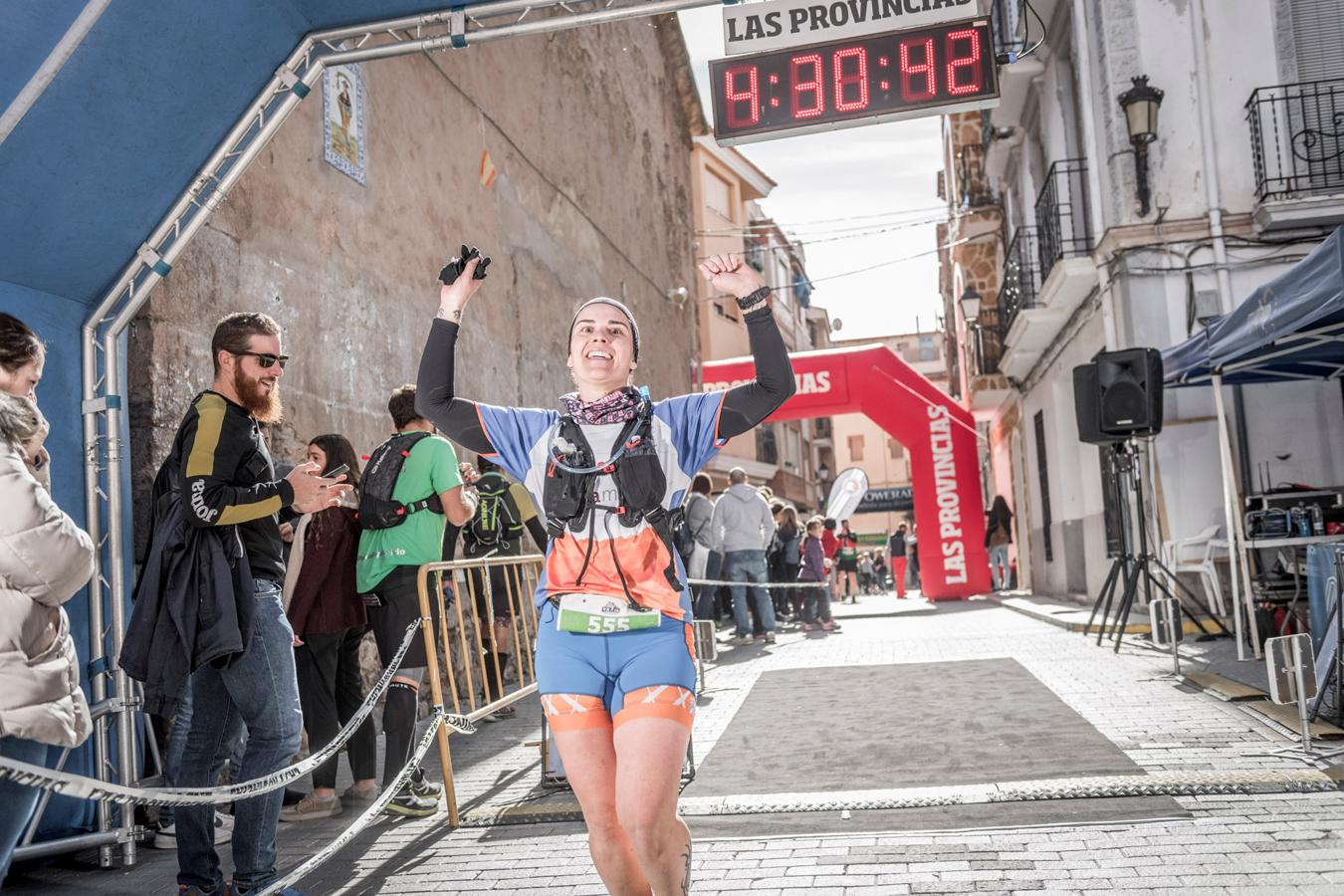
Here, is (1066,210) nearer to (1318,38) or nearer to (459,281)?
(1318,38)

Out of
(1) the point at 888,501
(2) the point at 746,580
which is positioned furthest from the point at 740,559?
(1) the point at 888,501

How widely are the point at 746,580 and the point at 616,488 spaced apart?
36.9ft

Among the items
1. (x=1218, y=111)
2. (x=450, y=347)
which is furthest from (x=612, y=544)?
(x=1218, y=111)

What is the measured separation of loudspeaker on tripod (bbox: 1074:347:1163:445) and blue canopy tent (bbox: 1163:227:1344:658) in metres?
0.19

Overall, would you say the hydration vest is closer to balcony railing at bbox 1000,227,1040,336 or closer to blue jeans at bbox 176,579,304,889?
blue jeans at bbox 176,579,304,889

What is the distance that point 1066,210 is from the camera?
15.6 m

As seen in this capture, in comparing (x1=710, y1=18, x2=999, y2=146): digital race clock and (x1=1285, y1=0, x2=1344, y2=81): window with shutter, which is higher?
(x1=1285, y1=0, x2=1344, y2=81): window with shutter

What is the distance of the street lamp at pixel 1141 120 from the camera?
12766mm

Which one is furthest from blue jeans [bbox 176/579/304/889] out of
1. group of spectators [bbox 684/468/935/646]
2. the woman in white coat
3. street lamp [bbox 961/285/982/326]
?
street lamp [bbox 961/285/982/326]

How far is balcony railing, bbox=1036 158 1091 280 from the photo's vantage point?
1505cm

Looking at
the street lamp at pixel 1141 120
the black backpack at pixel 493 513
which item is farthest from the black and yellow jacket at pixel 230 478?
the street lamp at pixel 1141 120

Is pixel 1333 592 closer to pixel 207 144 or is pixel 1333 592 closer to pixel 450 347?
pixel 450 347

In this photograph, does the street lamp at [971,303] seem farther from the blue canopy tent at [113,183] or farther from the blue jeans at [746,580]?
the blue canopy tent at [113,183]

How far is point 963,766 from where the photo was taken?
592 cm
